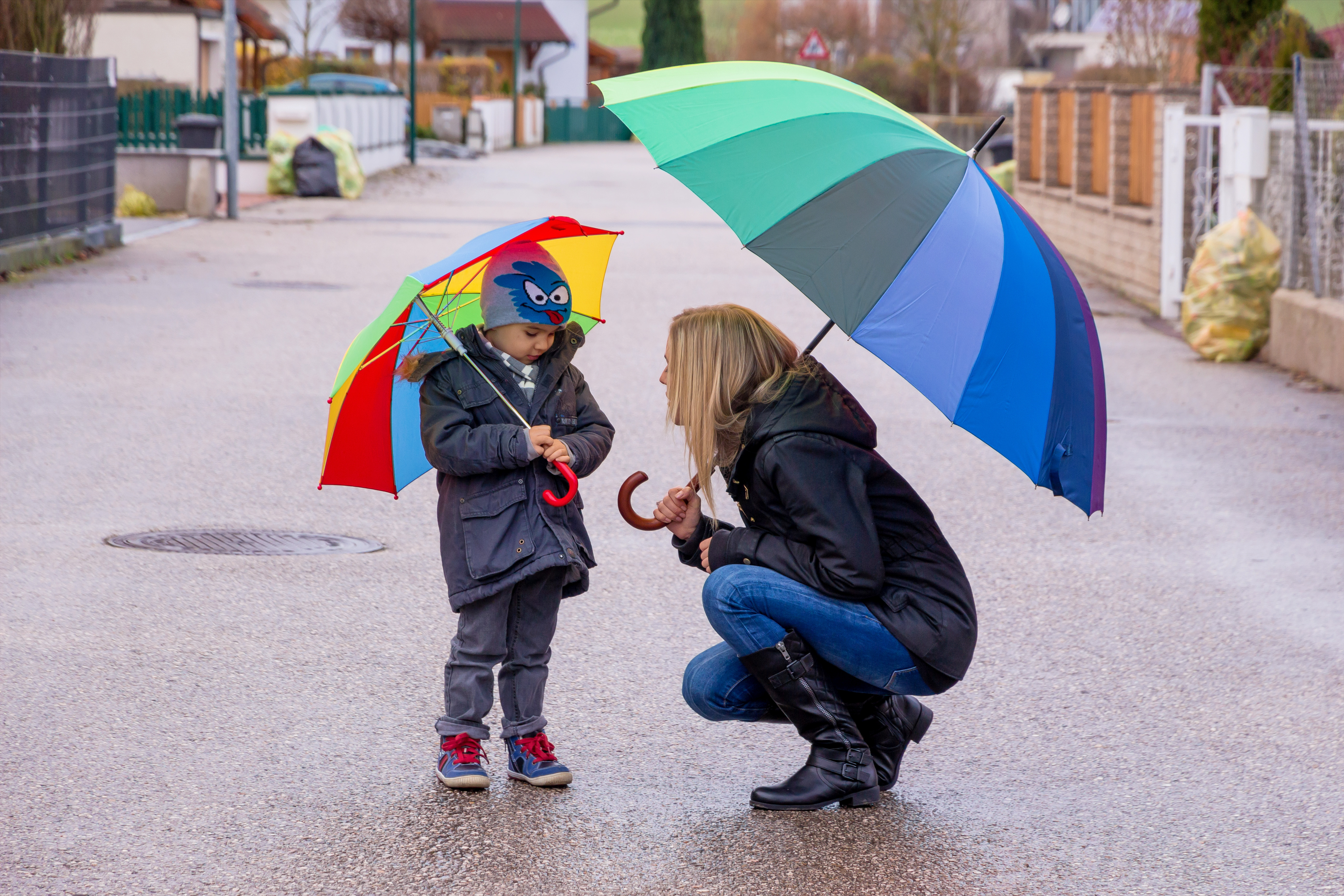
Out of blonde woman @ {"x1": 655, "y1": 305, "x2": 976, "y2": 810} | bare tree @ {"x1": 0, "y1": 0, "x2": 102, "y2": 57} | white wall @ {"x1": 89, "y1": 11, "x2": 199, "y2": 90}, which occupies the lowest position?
blonde woman @ {"x1": 655, "y1": 305, "x2": 976, "y2": 810}

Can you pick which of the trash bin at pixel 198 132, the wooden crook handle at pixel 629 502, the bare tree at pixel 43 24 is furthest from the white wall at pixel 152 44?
the wooden crook handle at pixel 629 502

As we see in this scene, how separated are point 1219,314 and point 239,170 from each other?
20.5 meters

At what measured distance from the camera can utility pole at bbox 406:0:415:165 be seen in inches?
1508

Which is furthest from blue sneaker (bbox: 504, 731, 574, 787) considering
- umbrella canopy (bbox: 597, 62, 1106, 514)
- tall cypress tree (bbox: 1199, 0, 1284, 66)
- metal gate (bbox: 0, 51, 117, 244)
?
tall cypress tree (bbox: 1199, 0, 1284, 66)

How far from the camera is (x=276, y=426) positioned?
840 cm

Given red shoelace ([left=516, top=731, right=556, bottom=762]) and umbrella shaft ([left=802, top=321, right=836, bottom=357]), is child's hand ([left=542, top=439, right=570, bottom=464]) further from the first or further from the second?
red shoelace ([left=516, top=731, right=556, bottom=762])

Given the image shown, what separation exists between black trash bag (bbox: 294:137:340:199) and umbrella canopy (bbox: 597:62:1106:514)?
2452 centimetres

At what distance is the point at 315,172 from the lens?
27.0 m

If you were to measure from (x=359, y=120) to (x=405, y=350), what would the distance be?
30.4m

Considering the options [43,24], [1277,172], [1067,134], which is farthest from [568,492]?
[1067,134]

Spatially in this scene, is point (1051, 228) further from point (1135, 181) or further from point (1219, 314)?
point (1219, 314)

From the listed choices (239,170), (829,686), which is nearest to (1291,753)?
(829,686)

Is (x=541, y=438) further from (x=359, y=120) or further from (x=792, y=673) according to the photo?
(x=359, y=120)

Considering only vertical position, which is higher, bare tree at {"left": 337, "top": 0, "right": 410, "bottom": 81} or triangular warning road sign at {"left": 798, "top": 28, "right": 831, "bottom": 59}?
bare tree at {"left": 337, "top": 0, "right": 410, "bottom": 81}
